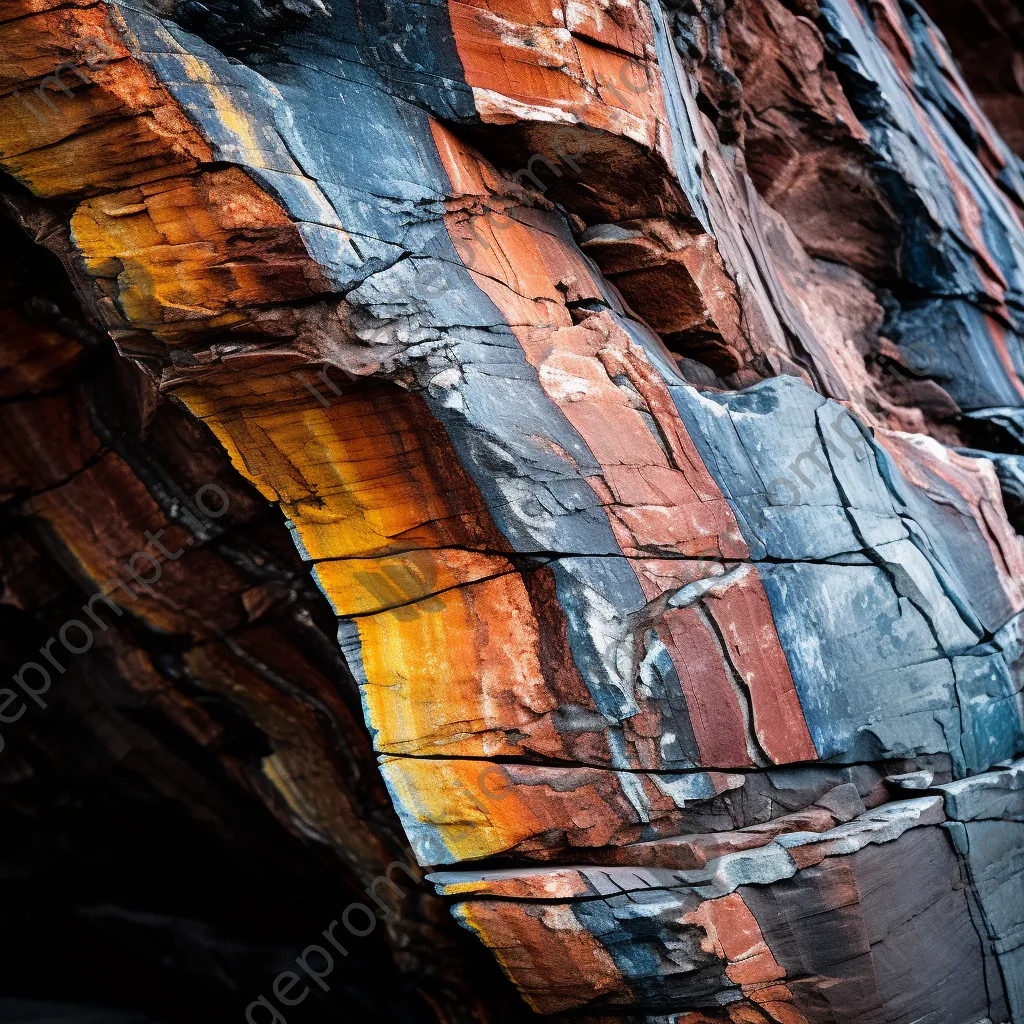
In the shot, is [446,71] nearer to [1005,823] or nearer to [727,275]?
[727,275]

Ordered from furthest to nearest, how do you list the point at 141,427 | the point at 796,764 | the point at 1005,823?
the point at 141,427 → the point at 1005,823 → the point at 796,764

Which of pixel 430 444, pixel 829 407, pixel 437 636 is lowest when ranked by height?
pixel 437 636

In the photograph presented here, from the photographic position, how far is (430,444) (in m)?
2.98

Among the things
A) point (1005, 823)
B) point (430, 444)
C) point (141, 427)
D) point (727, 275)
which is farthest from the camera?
point (141, 427)

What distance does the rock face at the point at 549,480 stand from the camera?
279 cm

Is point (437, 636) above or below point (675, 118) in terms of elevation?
below

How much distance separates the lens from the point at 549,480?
3025mm

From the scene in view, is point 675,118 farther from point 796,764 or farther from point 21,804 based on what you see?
point 21,804

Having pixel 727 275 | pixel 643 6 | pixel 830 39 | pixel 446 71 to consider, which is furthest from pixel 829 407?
pixel 830 39

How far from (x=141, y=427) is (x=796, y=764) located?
117 inches

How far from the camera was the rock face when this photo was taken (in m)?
2.79

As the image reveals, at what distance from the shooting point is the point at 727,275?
12.5 ft

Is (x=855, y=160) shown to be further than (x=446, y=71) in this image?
Yes

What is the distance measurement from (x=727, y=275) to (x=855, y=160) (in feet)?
6.24
